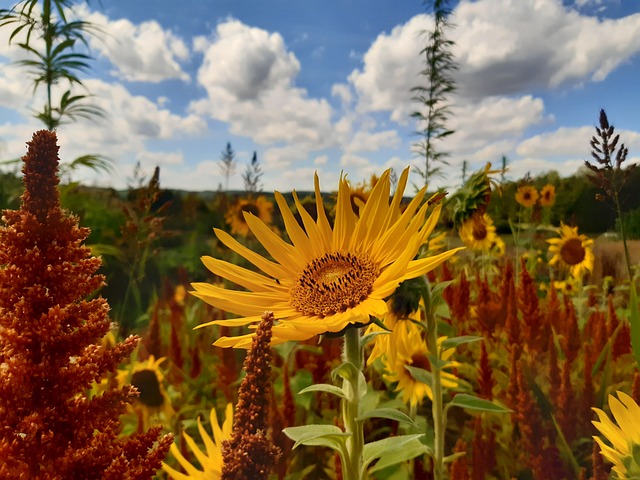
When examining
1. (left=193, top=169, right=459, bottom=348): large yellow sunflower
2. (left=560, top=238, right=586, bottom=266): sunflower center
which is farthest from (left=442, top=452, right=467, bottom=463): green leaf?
(left=560, top=238, right=586, bottom=266): sunflower center

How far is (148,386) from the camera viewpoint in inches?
78.7

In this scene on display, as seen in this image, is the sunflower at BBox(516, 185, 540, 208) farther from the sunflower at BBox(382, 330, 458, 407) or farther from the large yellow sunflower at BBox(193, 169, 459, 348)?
the large yellow sunflower at BBox(193, 169, 459, 348)

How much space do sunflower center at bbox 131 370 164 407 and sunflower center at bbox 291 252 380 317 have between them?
1219mm

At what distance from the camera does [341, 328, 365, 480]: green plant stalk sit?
83cm

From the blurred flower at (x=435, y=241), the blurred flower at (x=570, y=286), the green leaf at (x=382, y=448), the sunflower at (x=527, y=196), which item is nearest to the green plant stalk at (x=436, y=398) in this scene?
the blurred flower at (x=435, y=241)

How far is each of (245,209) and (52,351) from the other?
20.2 feet

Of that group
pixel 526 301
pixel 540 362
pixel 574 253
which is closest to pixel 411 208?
pixel 526 301

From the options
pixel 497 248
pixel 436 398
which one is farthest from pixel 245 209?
pixel 436 398

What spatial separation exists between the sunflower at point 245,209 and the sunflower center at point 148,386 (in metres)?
3.86

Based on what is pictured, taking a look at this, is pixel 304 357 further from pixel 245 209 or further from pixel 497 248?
pixel 245 209

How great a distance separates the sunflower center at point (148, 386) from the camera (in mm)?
1982

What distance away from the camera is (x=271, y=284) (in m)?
1.04

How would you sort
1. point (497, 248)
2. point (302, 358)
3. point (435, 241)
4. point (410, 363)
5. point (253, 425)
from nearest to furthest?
1. point (253, 425)
2. point (435, 241)
3. point (410, 363)
4. point (302, 358)
5. point (497, 248)

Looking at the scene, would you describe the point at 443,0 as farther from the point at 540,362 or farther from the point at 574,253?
the point at 540,362
